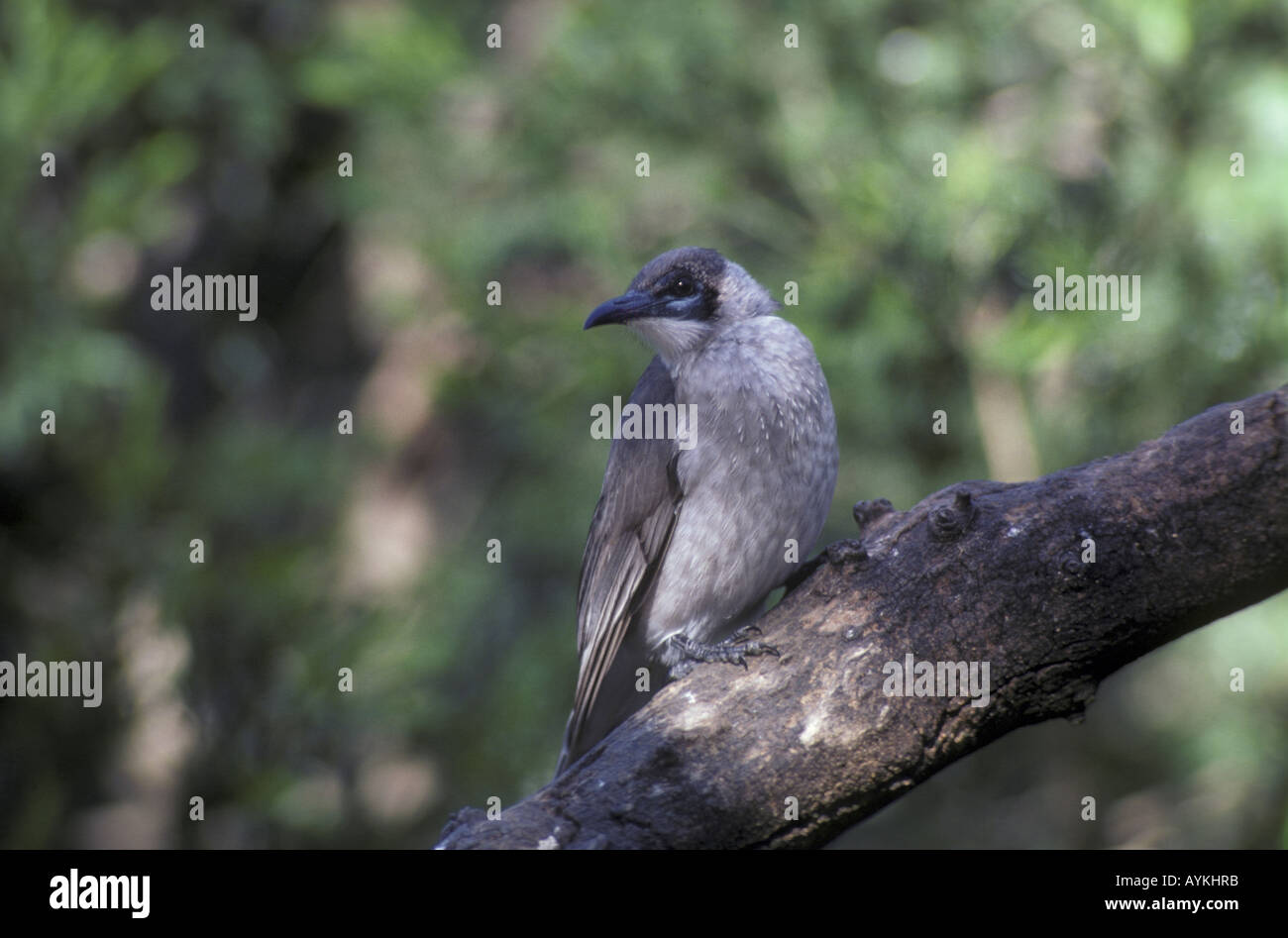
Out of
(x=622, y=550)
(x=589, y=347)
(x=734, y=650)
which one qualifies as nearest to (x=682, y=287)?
(x=622, y=550)

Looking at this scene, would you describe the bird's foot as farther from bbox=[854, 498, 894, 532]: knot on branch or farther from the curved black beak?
the curved black beak

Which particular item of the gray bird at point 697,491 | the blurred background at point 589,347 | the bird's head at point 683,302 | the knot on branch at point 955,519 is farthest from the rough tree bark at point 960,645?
the blurred background at point 589,347

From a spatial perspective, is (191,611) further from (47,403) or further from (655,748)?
(655,748)

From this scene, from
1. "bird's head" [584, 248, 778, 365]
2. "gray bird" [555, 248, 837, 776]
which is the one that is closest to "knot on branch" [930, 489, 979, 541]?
"gray bird" [555, 248, 837, 776]

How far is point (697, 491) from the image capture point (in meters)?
3.50

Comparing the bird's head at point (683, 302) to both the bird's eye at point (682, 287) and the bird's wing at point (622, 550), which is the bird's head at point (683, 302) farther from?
the bird's wing at point (622, 550)

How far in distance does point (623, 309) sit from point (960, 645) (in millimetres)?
1584

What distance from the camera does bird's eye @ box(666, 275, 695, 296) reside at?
145 inches

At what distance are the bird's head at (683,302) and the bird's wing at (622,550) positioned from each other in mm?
172

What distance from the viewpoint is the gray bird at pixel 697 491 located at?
132 inches

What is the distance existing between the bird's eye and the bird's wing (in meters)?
0.29

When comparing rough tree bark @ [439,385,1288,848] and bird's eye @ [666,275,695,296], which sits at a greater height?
bird's eye @ [666,275,695,296]

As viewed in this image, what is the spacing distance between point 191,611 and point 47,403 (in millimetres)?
1187

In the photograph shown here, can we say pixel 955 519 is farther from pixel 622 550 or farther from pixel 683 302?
pixel 683 302
